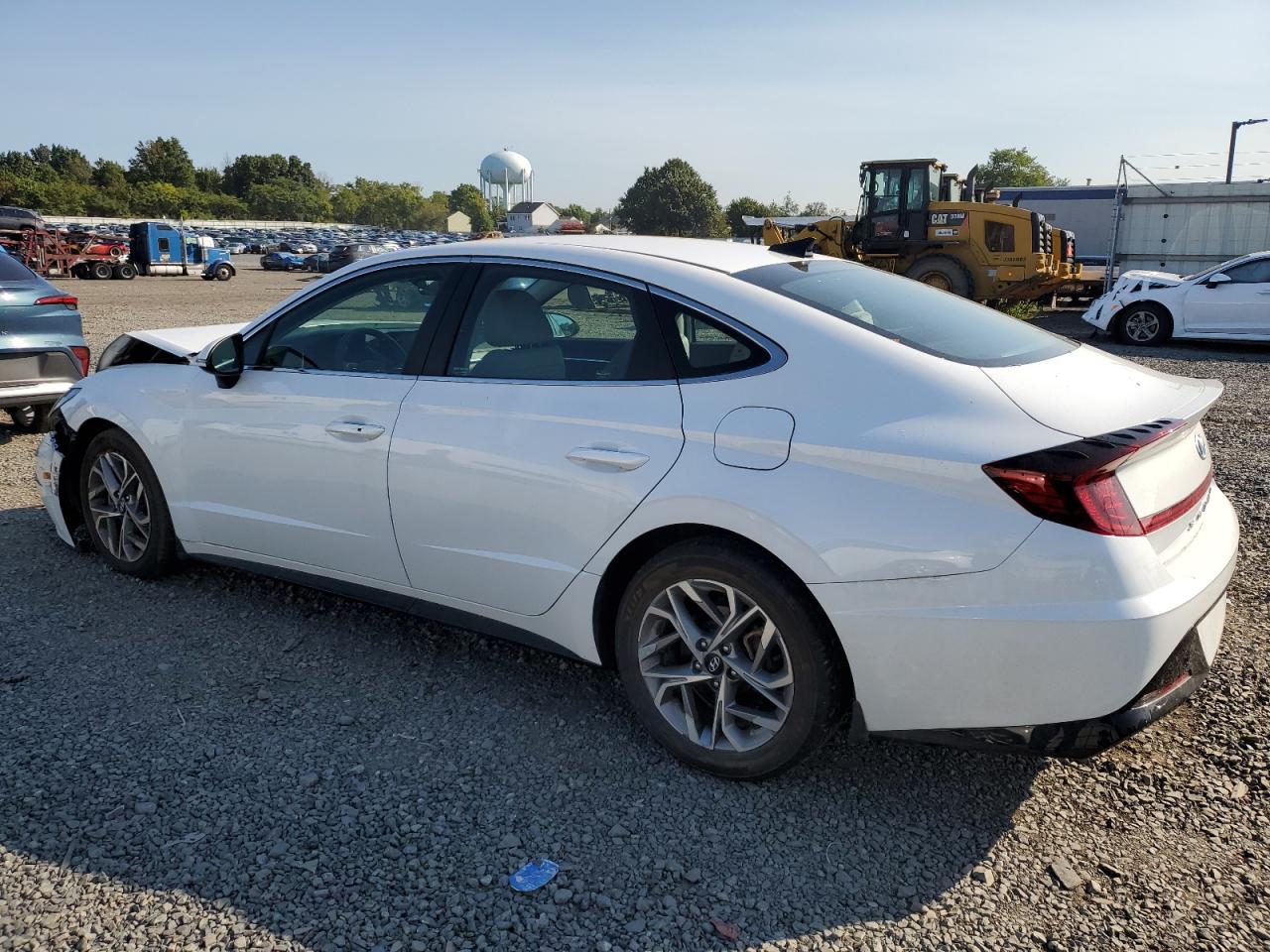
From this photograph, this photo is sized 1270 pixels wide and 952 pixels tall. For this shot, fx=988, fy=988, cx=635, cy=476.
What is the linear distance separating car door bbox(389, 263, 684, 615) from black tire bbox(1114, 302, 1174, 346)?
1380 cm

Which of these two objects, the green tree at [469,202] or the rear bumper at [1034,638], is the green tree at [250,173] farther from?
the rear bumper at [1034,638]

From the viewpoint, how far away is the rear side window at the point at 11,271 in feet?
23.4

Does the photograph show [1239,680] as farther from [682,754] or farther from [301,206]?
[301,206]

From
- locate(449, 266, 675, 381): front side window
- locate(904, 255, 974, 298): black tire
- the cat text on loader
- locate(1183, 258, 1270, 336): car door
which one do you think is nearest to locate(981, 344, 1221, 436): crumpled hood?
locate(449, 266, 675, 381): front side window

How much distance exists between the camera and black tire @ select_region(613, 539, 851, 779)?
2709mm

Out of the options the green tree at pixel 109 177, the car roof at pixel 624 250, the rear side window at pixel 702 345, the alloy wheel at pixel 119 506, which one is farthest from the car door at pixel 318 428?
the green tree at pixel 109 177

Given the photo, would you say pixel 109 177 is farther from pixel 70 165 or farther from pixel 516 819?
pixel 516 819

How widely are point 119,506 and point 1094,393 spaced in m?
4.11

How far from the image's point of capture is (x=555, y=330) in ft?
11.5

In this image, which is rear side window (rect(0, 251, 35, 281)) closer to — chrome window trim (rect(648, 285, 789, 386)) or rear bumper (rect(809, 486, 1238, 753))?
chrome window trim (rect(648, 285, 789, 386))

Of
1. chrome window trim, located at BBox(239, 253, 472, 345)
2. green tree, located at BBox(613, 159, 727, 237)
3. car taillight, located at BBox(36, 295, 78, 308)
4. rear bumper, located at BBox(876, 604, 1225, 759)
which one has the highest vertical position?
green tree, located at BBox(613, 159, 727, 237)

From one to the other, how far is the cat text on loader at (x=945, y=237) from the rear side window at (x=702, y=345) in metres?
16.9

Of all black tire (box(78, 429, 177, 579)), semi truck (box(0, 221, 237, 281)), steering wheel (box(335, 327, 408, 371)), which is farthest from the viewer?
semi truck (box(0, 221, 237, 281))

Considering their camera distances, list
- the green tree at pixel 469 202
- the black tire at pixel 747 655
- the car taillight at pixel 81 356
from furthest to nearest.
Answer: the green tree at pixel 469 202, the car taillight at pixel 81 356, the black tire at pixel 747 655
